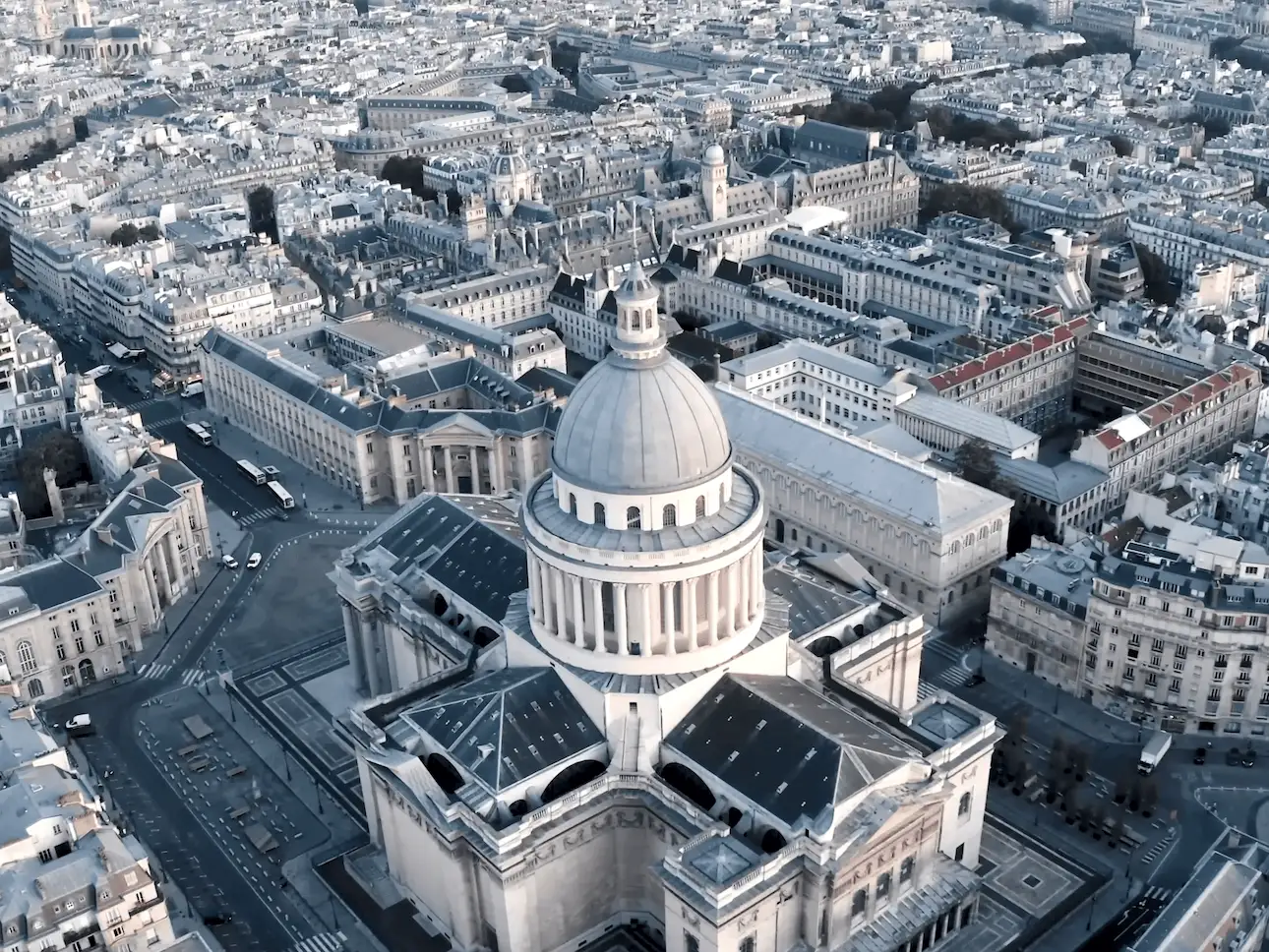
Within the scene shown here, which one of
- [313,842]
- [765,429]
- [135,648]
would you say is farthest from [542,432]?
[313,842]

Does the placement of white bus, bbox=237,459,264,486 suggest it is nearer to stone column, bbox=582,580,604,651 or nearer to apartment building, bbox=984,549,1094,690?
stone column, bbox=582,580,604,651

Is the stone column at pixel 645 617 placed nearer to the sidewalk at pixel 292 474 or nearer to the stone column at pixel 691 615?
the stone column at pixel 691 615

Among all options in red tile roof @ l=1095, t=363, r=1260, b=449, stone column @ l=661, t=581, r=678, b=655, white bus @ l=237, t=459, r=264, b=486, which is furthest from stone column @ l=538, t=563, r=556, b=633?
white bus @ l=237, t=459, r=264, b=486

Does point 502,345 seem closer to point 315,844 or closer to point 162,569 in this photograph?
point 162,569

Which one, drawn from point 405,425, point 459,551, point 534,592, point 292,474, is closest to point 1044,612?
point 534,592

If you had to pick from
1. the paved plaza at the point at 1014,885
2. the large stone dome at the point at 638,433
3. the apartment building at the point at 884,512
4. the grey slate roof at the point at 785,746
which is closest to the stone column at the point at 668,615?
the grey slate roof at the point at 785,746
